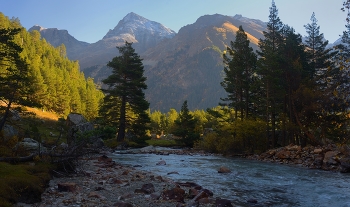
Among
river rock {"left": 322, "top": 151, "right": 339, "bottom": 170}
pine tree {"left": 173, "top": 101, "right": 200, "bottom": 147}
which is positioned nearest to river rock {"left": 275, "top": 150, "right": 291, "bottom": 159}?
river rock {"left": 322, "top": 151, "right": 339, "bottom": 170}

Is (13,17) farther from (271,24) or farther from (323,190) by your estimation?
(323,190)

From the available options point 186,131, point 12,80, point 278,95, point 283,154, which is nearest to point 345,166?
point 283,154

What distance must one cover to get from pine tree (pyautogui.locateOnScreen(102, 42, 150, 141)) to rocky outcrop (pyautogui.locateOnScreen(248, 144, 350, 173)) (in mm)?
20127

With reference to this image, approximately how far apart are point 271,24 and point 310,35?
958 cm

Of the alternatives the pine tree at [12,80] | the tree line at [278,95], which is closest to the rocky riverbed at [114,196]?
the pine tree at [12,80]

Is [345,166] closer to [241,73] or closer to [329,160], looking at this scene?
[329,160]

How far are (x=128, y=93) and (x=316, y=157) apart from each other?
2812 cm

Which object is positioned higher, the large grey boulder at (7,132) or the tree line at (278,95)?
the tree line at (278,95)

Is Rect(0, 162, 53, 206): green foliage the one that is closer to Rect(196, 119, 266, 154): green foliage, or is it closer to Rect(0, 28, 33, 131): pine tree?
Rect(0, 28, 33, 131): pine tree

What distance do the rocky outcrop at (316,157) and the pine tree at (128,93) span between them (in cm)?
2013

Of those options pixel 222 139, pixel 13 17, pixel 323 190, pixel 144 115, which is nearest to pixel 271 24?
pixel 222 139

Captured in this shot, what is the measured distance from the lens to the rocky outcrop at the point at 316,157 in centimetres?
A: 1938

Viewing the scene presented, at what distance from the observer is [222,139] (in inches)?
1412

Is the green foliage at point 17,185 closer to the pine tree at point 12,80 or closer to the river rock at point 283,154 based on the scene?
the pine tree at point 12,80
